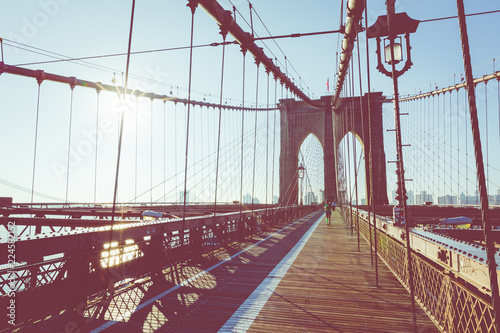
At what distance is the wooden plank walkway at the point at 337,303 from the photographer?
3.74 m

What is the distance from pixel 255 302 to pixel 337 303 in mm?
1188

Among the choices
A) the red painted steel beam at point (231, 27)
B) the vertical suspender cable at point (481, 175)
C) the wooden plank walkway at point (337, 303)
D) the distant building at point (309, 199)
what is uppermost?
the red painted steel beam at point (231, 27)

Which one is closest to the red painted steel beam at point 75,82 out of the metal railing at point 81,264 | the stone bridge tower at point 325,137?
the metal railing at point 81,264

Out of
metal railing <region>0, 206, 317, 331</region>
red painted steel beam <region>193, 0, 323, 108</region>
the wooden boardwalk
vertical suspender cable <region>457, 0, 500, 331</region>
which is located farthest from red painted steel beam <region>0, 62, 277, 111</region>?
vertical suspender cable <region>457, 0, 500, 331</region>

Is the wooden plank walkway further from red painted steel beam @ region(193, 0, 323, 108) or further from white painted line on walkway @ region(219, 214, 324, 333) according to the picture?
red painted steel beam @ region(193, 0, 323, 108)

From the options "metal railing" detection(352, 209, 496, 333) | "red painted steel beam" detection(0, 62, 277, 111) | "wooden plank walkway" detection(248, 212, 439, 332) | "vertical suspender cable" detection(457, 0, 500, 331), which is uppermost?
"red painted steel beam" detection(0, 62, 277, 111)

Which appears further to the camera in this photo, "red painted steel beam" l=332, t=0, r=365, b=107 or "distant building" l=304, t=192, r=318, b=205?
"distant building" l=304, t=192, r=318, b=205

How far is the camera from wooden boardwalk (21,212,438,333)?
3.69 m

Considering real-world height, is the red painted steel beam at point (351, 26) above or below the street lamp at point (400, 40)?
above

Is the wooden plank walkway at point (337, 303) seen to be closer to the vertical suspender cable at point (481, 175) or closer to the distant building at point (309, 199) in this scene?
the vertical suspender cable at point (481, 175)

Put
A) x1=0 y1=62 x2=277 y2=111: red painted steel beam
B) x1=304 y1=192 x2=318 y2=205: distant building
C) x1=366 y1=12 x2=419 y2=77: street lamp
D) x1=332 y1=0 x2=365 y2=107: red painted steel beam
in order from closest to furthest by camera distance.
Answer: x1=366 y1=12 x2=419 y2=77: street lamp < x1=332 y1=0 x2=365 y2=107: red painted steel beam < x1=0 y1=62 x2=277 y2=111: red painted steel beam < x1=304 y1=192 x2=318 y2=205: distant building

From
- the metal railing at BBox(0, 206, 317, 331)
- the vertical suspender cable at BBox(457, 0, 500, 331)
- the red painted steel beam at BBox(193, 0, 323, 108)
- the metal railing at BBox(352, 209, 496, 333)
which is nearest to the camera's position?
the vertical suspender cable at BBox(457, 0, 500, 331)

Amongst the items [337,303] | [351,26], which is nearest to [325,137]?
[351,26]

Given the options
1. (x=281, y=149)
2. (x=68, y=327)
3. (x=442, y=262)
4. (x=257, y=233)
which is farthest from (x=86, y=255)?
(x=281, y=149)
